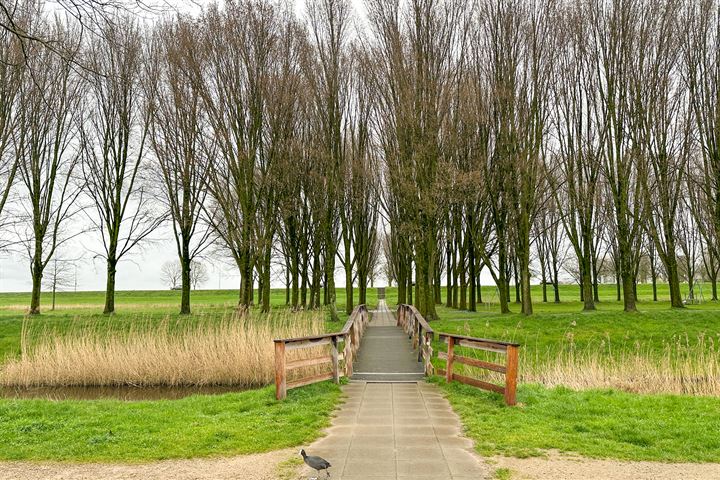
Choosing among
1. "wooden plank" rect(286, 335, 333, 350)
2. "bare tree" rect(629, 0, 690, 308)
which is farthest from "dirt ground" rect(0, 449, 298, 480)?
"bare tree" rect(629, 0, 690, 308)

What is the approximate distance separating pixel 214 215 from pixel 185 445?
2129cm

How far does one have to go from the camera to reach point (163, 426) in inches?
306

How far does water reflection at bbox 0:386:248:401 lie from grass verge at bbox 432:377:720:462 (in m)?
6.61

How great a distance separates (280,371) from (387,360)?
5607 mm

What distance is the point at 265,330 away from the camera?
14367mm

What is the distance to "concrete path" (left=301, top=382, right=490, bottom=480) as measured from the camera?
222 inches

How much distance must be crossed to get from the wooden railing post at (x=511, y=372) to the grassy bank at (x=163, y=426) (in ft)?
9.41

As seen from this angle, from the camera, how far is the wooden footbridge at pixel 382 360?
9.28 m

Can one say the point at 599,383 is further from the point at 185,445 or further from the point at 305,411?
the point at 185,445

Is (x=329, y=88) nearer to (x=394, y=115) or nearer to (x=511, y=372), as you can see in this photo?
(x=394, y=115)

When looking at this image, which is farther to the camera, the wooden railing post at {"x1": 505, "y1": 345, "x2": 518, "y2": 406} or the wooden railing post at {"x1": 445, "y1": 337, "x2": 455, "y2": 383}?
the wooden railing post at {"x1": 445, "y1": 337, "x2": 455, "y2": 383}

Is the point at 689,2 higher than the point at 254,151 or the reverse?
higher

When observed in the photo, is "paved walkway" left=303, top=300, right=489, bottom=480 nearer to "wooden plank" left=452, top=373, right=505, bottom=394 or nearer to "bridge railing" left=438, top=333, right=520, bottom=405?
"wooden plank" left=452, top=373, right=505, bottom=394

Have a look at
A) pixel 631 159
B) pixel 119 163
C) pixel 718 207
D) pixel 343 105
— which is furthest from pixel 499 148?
pixel 119 163
